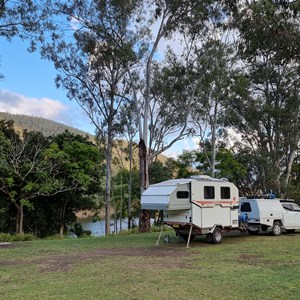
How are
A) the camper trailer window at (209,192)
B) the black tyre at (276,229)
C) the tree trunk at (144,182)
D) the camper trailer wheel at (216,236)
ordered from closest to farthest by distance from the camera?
the camper trailer window at (209,192) < the camper trailer wheel at (216,236) < the black tyre at (276,229) < the tree trunk at (144,182)

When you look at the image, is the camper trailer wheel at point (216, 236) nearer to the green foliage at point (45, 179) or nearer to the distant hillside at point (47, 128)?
the green foliage at point (45, 179)

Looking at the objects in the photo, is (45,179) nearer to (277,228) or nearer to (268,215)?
(268,215)

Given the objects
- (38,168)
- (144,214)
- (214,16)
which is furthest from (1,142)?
(214,16)

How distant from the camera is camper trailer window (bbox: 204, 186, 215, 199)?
13492mm

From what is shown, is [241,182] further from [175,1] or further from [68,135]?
[175,1]

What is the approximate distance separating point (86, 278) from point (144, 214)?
41.7ft

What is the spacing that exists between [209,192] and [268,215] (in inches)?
166

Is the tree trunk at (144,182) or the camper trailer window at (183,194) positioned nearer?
the camper trailer window at (183,194)

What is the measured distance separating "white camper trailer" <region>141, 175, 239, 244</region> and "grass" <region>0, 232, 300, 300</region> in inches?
32.8

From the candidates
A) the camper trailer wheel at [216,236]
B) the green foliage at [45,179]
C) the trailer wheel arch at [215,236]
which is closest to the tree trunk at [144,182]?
the green foliage at [45,179]

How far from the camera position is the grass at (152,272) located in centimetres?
652

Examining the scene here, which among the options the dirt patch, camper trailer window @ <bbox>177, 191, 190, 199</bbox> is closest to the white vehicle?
camper trailer window @ <bbox>177, 191, 190, 199</bbox>

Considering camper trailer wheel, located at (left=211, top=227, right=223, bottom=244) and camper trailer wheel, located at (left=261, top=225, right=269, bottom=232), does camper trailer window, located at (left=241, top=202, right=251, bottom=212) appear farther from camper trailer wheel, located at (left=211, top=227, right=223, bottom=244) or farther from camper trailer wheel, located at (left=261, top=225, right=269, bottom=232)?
camper trailer wheel, located at (left=211, top=227, right=223, bottom=244)

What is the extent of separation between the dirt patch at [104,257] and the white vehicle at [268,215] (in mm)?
5197
